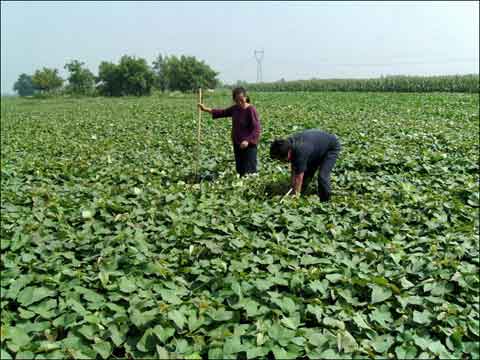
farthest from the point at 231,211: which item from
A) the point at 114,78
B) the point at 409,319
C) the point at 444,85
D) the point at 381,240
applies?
the point at 114,78

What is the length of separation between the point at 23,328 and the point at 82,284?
1.69ft

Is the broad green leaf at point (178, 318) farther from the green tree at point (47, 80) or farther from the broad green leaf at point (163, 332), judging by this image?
the green tree at point (47, 80)

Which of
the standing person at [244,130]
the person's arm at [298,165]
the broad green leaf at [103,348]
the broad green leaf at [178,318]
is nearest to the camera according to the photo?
the broad green leaf at [103,348]

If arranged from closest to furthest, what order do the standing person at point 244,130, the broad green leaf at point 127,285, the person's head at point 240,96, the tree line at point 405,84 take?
1. the broad green leaf at point 127,285
2. the person's head at point 240,96
3. the standing person at point 244,130
4. the tree line at point 405,84

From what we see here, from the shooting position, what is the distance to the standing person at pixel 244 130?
602cm

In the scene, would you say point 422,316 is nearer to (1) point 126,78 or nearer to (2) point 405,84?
(2) point 405,84

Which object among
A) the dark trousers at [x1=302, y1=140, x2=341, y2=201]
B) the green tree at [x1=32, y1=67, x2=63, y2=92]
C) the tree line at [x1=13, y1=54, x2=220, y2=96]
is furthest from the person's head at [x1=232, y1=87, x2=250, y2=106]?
the green tree at [x1=32, y1=67, x2=63, y2=92]

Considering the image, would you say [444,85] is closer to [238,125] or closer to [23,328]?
[238,125]

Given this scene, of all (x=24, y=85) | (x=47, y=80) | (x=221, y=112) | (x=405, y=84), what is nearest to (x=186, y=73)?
(x=47, y=80)

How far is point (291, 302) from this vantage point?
2742 millimetres

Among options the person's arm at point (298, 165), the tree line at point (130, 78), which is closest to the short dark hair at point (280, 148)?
the person's arm at point (298, 165)

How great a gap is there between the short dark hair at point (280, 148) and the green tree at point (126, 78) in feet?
171

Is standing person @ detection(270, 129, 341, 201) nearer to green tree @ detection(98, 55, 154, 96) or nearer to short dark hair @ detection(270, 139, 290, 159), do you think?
short dark hair @ detection(270, 139, 290, 159)

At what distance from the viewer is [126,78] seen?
5525 cm
